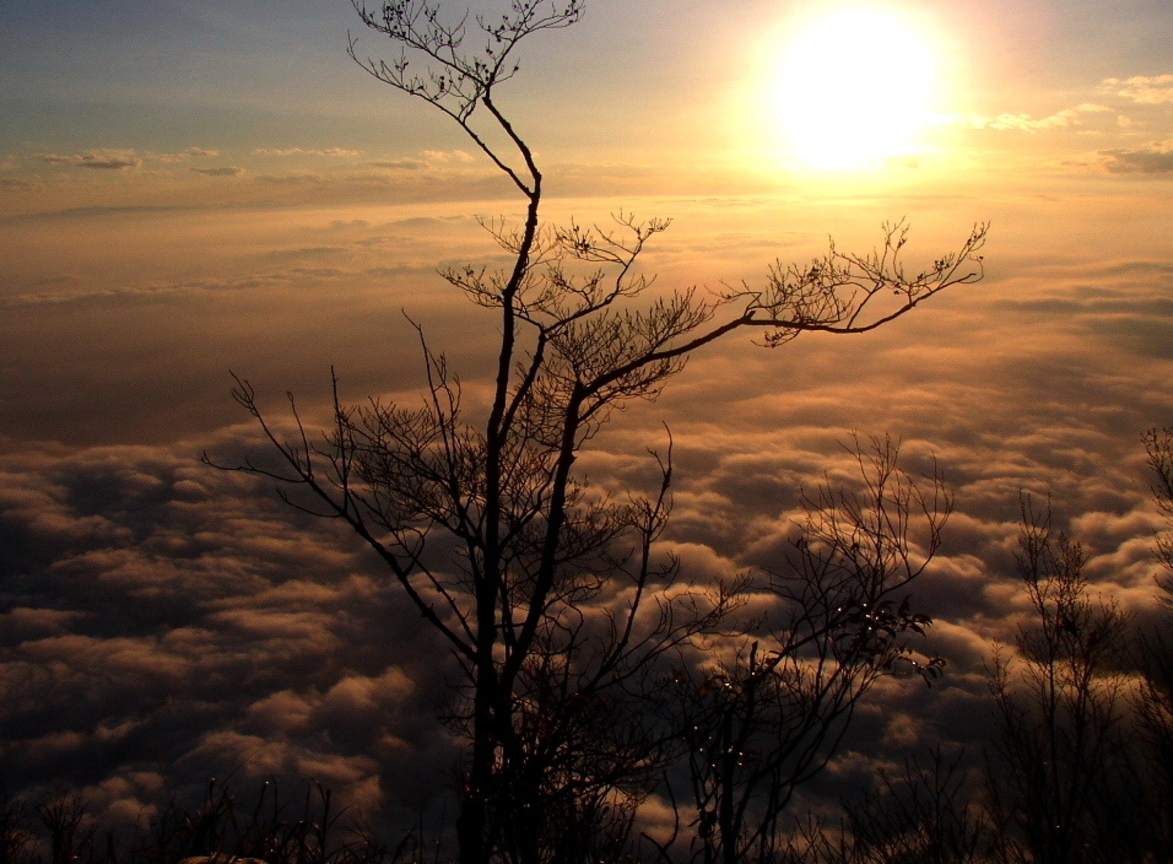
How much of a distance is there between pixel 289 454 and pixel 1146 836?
2607 cm

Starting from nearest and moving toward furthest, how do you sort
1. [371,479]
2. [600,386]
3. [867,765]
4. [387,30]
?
1. [387,30]
2. [600,386]
3. [371,479]
4. [867,765]

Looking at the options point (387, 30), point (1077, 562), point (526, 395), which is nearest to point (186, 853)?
point (526, 395)

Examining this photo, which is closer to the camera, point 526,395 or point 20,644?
point 526,395

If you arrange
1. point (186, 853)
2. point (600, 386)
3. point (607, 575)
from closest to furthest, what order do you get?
point (186, 853)
point (600, 386)
point (607, 575)

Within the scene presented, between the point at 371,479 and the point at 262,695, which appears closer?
the point at 371,479

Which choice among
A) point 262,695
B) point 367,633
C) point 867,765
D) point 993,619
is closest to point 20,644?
point 262,695

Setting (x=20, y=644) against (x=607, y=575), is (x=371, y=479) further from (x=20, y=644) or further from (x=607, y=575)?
(x=20, y=644)

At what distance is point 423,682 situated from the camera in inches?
7013

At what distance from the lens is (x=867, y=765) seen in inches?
5502

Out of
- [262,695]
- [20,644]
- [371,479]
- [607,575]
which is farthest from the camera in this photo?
[20,644]

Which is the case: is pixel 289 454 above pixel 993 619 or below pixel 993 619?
above

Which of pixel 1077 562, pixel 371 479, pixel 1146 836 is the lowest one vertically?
pixel 1146 836

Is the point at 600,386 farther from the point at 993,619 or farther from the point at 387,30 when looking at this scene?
the point at 993,619

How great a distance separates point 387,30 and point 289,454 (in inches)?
267
